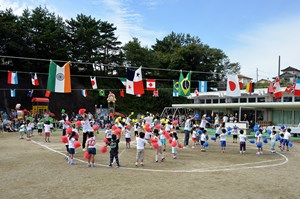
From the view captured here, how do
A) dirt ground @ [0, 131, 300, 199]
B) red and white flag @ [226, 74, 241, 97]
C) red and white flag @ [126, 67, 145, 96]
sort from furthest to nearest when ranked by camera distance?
red and white flag @ [226, 74, 241, 97] < red and white flag @ [126, 67, 145, 96] < dirt ground @ [0, 131, 300, 199]

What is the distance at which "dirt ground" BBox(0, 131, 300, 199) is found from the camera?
8.27m

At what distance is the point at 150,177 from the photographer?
10.3 meters

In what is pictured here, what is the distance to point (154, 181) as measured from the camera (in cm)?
969

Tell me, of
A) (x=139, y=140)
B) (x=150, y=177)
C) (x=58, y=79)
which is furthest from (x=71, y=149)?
(x=58, y=79)

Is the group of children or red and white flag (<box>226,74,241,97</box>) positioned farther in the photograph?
red and white flag (<box>226,74,241,97</box>)

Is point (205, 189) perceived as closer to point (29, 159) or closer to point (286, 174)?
point (286, 174)

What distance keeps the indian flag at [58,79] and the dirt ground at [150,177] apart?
3.41 metres

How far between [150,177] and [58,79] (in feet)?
28.0

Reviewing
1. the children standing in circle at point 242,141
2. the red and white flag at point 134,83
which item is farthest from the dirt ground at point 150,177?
the red and white flag at point 134,83

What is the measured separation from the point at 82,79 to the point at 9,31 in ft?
46.0

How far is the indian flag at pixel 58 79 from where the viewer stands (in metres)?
15.7

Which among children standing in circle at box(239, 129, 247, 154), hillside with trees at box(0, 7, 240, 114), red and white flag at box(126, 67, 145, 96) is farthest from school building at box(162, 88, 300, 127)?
red and white flag at box(126, 67, 145, 96)

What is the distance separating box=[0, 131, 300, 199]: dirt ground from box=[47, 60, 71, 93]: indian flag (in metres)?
3.41

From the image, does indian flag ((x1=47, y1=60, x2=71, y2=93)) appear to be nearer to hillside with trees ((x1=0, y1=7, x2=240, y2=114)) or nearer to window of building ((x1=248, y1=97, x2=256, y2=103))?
hillside with trees ((x1=0, y1=7, x2=240, y2=114))
